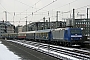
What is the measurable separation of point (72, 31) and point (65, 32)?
153 cm

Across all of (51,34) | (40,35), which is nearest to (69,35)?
(51,34)

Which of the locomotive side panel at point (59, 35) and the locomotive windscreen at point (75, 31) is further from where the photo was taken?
the locomotive side panel at point (59, 35)

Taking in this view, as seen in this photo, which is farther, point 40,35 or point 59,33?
point 40,35

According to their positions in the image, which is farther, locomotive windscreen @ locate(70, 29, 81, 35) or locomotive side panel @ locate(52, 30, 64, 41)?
locomotive side panel @ locate(52, 30, 64, 41)

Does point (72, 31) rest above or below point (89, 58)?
above

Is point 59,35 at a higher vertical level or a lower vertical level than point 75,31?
lower

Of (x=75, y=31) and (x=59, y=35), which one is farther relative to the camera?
(x=59, y=35)

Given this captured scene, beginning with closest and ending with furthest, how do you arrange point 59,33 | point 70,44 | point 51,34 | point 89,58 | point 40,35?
point 89,58
point 70,44
point 59,33
point 51,34
point 40,35

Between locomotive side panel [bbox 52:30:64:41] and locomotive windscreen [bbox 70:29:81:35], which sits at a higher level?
locomotive windscreen [bbox 70:29:81:35]

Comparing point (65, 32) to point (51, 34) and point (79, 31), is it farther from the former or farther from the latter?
point (51, 34)

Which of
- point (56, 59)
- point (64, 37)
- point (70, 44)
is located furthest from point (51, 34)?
point (56, 59)

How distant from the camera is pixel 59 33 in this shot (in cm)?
4175

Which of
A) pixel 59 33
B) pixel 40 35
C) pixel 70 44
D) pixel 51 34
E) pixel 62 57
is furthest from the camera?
pixel 40 35

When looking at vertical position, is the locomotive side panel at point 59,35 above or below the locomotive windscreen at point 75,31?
below
